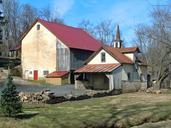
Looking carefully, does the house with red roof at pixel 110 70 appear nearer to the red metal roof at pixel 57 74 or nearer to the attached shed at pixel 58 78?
the attached shed at pixel 58 78

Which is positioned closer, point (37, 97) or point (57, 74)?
point (37, 97)

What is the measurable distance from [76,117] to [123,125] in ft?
9.08

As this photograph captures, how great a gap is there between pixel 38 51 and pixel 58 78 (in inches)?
323

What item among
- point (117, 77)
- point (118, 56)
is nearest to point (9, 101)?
point (117, 77)

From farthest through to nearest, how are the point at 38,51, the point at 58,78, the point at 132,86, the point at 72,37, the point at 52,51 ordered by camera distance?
the point at 72,37 < the point at 38,51 < the point at 52,51 < the point at 58,78 < the point at 132,86

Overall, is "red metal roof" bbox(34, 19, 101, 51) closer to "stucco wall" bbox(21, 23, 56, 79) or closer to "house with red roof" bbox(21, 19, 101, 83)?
"house with red roof" bbox(21, 19, 101, 83)

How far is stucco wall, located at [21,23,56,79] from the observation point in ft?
208

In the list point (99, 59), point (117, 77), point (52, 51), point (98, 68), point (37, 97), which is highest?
point (52, 51)

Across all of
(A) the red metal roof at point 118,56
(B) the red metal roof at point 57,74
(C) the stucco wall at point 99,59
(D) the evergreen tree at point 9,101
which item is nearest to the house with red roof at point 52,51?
(B) the red metal roof at point 57,74

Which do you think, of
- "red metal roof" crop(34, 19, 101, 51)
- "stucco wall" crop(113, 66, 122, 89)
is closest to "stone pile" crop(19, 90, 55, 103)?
"stucco wall" crop(113, 66, 122, 89)

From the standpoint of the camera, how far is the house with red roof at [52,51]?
202ft

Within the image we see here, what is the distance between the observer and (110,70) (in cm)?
4919

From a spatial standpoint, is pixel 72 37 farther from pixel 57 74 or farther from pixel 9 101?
pixel 9 101

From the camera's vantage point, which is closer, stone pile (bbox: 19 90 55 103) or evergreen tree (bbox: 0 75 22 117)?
evergreen tree (bbox: 0 75 22 117)
